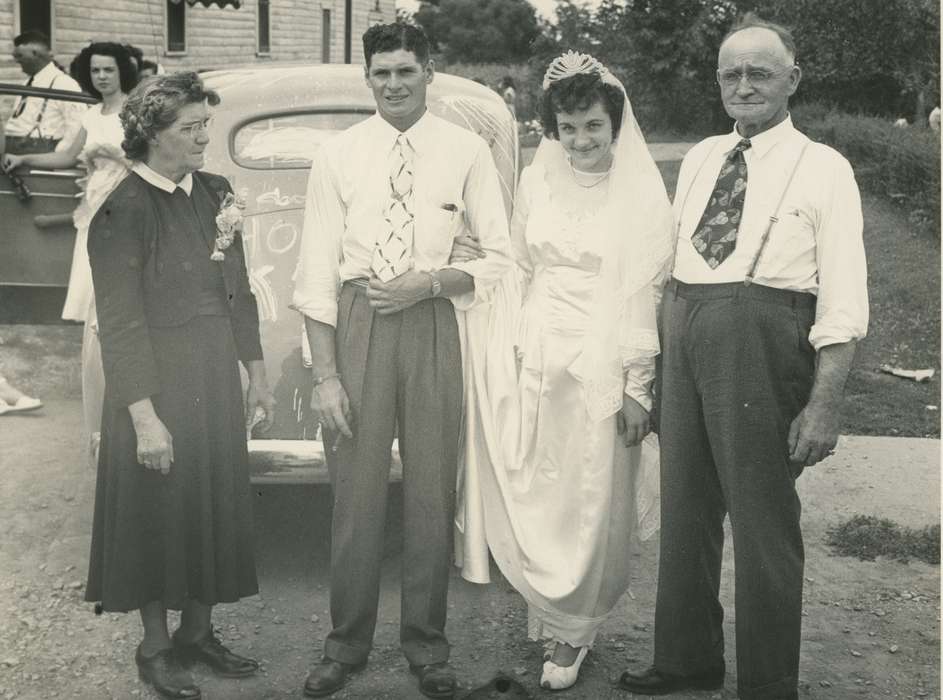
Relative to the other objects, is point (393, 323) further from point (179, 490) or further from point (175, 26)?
point (175, 26)

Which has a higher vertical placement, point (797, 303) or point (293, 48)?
point (293, 48)

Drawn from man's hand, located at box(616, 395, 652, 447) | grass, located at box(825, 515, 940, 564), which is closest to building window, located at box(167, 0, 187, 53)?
man's hand, located at box(616, 395, 652, 447)

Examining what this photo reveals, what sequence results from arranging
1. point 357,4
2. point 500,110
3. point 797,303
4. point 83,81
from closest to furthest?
1. point 797,303
2. point 357,4
3. point 500,110
4. point 83,81

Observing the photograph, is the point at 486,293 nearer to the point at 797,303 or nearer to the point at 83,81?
the point at 797,303

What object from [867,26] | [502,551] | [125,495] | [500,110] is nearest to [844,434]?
[867,26]

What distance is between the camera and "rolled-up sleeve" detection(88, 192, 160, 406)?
2830 millimetres

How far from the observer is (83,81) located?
5242mm

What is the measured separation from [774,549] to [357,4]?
2509 millimetres

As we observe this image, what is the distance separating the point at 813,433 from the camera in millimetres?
2803

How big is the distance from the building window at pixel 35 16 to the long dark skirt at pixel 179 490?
2293mm

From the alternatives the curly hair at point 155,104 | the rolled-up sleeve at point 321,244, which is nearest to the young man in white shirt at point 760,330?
the rolled-up sleeve at point 321,244

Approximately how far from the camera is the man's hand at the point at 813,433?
2789mm

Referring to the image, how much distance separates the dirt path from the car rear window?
1.38 metres

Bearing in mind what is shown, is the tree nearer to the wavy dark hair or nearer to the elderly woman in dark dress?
the wavy dark hair
